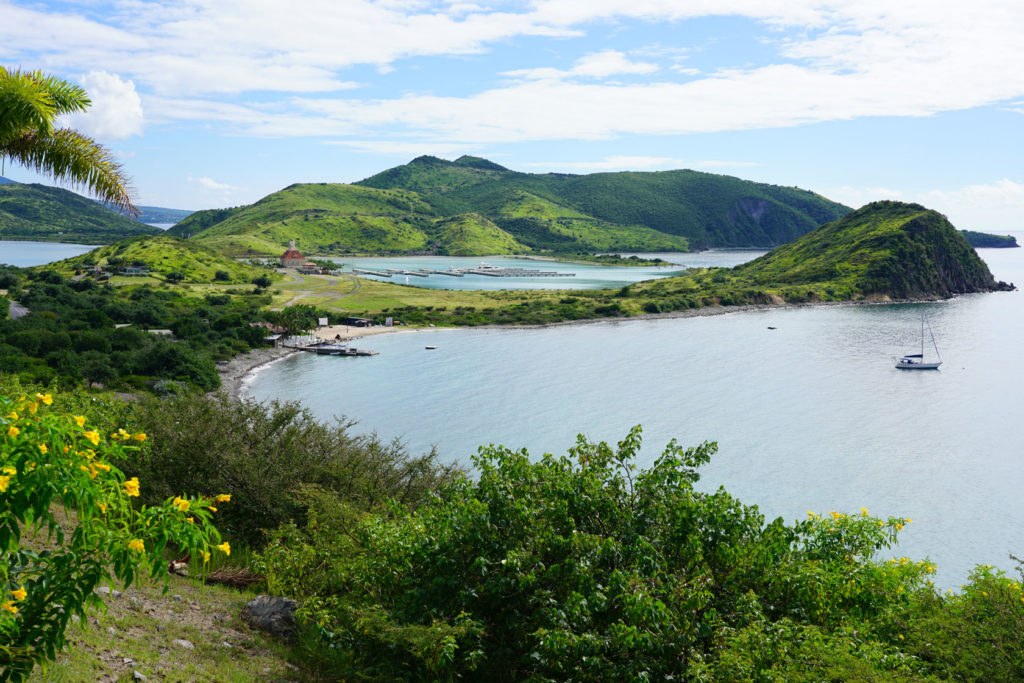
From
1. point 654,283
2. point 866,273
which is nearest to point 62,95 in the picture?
point 654,283

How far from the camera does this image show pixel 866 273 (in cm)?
17025

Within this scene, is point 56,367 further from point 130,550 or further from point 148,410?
point 130,550

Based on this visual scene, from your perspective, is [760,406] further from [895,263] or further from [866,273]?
[895,263]

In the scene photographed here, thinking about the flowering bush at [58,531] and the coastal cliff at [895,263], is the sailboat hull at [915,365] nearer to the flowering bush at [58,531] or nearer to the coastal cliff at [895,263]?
the coastal cliff at [895,263]

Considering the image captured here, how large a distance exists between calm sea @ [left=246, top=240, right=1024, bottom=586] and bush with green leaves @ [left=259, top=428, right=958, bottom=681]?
27.0m

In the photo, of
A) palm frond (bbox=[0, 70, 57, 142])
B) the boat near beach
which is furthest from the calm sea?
palm frond (bbox=[0, 70, 57, 142])

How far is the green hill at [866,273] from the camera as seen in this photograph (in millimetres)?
159875

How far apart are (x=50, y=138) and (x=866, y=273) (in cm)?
17815

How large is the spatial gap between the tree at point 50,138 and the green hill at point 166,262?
13482 centimetres

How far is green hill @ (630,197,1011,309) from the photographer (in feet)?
525

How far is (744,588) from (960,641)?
12.0 feet

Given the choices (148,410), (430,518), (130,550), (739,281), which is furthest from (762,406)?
(739,281)

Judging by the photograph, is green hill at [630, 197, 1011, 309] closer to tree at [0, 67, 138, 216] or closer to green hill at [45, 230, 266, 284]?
green hill at [45, 230, 266, 284]

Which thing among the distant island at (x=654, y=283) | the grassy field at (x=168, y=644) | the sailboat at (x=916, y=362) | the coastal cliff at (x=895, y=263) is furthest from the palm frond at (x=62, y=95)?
the coastal cliff at (x=895, y=263)
